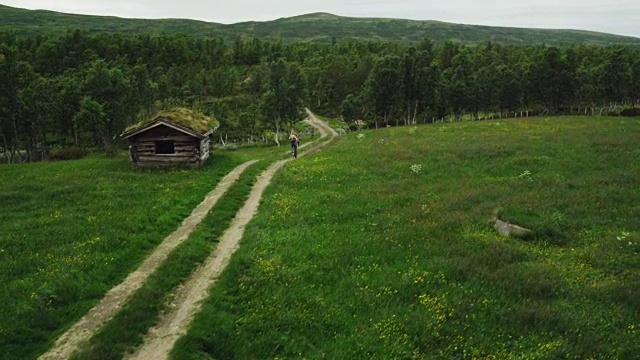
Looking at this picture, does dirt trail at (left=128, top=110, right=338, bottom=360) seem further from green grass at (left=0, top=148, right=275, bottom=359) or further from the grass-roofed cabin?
the grass-roofed cabin

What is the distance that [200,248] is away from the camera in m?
18.3

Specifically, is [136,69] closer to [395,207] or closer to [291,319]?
[395,207]

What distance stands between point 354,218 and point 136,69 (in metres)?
108

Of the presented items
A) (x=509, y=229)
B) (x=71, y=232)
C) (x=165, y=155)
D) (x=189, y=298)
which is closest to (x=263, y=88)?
(x=165, y=155)

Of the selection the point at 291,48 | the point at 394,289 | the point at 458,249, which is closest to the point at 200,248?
the point at 394,289

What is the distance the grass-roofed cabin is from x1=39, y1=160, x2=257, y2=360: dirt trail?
14.6 meters

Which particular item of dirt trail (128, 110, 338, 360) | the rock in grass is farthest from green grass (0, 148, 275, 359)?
the rock in grass

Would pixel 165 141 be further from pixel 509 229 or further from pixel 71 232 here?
pixel 509 229

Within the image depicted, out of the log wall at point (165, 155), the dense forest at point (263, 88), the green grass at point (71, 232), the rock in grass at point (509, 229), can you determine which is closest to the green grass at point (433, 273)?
the rock in grass at point (509, 229)

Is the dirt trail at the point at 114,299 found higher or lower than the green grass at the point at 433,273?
lower

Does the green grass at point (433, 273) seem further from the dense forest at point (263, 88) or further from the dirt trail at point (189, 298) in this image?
the dense forest at point (263, 88)

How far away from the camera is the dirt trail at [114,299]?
11875mm

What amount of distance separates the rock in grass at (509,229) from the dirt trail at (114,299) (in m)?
13.2

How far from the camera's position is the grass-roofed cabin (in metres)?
36.9
